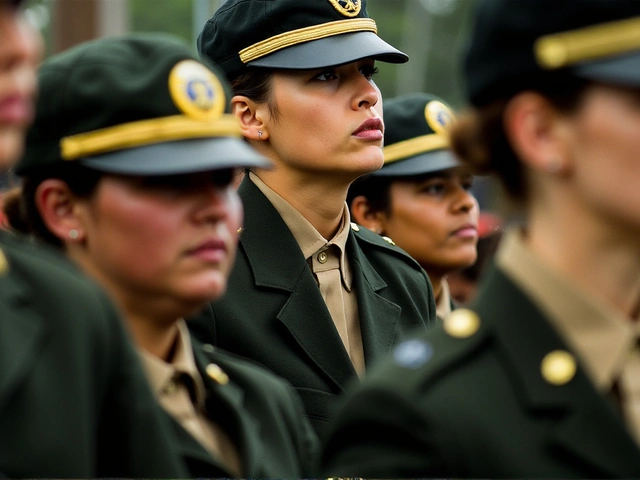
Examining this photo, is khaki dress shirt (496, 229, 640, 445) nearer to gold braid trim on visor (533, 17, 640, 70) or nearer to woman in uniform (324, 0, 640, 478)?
woman in uniform (324, 0, 640, 478)

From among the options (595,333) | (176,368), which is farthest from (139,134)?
(595,333)

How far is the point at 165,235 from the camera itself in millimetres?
3238

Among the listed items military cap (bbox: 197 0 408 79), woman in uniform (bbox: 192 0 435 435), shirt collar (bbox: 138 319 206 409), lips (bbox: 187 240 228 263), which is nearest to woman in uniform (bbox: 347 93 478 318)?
woman in uniform (bbox: 192 0 435 435)

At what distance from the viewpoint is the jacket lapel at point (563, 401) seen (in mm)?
2826

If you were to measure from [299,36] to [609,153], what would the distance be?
104 inches

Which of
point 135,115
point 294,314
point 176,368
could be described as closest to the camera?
point 135,115

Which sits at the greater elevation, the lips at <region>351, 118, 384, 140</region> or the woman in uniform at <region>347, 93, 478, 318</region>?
the lips at <region>351, 118, 384, 140</region>

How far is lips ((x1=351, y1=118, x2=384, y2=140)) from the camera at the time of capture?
5.27 metres

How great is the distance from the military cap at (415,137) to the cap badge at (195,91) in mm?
2913

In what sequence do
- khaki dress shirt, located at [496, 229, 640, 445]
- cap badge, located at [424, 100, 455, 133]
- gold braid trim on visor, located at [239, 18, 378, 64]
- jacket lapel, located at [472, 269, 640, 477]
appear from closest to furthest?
jacket lapel, located at [472, 269, 640, 477] → khaki dress shirt, located at [496, 229, 640, 445] → gold braid trim on visor, located at [239, 18, 378, 64] → cap badge, located at [424, 100, 455, 133]

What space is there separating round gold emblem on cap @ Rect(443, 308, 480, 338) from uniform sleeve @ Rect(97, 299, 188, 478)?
0.65 m

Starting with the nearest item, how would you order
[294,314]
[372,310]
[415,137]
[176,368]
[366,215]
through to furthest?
[176,368]
[294,314]
[372,310]
[415,137]
[366,215]

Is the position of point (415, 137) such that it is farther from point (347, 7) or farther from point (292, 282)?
point (292, 282)

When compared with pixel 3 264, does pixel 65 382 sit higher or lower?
lower
